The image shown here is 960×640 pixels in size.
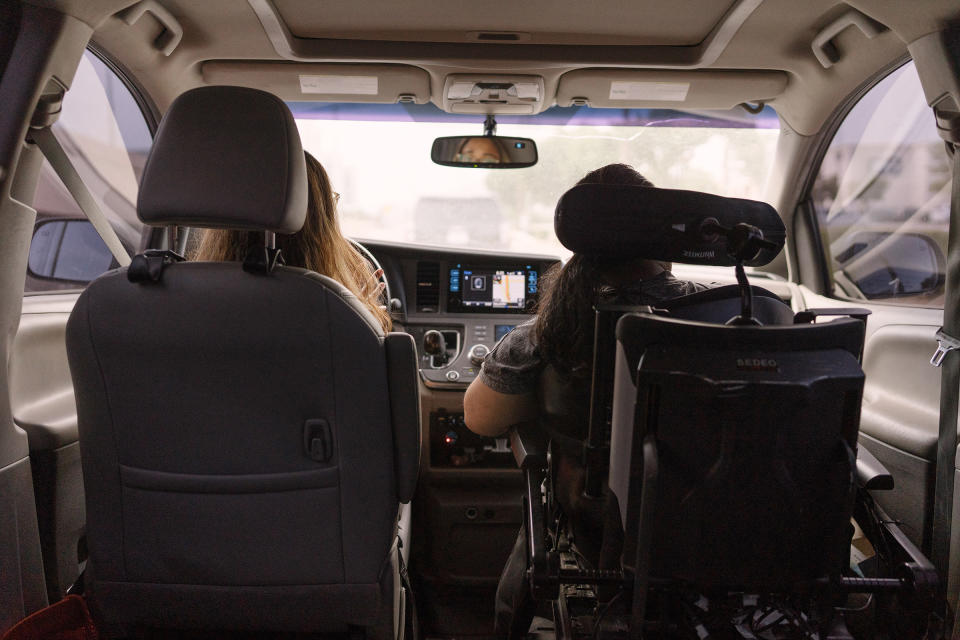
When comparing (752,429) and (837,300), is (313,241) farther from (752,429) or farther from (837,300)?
(837,300)

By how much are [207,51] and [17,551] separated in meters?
2.07

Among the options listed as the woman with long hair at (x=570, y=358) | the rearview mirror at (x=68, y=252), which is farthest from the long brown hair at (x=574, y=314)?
the rearview mirror at (x=68, y=252)

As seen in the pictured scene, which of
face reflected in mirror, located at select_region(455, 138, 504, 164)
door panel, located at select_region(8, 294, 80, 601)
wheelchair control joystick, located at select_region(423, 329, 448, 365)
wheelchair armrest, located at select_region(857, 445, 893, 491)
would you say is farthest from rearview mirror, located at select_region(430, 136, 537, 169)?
wheelchair armrest, located at select_region(857, 445, 893, 491)

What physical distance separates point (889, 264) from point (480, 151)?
1965 millimetres

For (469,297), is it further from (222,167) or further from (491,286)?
(222,167)

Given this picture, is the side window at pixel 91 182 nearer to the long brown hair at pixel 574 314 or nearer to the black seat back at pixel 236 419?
the black seat back at pixel 236 419

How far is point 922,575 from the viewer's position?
1.37 metres

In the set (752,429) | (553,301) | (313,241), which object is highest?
(313,241)

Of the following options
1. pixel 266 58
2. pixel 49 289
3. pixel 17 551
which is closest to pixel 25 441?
pixel 17 551

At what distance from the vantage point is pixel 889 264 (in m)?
2.94

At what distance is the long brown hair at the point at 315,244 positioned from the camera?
6.14 feet

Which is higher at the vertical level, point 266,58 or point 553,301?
point 266,58

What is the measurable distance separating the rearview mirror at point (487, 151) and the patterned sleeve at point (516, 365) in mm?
1500

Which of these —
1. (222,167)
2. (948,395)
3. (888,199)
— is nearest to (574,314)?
(222,167)
